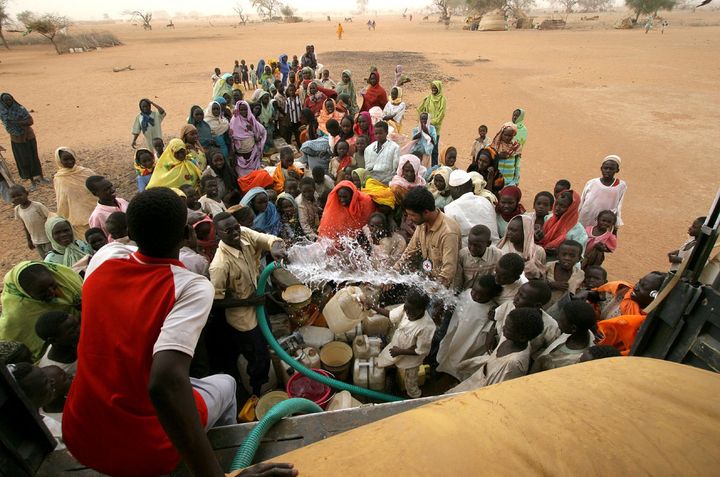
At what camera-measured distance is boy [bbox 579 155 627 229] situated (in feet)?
18.5

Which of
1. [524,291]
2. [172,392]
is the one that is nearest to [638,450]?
[172,392]

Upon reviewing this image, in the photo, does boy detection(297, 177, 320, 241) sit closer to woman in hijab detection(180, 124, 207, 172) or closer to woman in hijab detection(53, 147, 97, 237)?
woman in hijab detection(180, 124, 207, 172)

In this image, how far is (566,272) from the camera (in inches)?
166

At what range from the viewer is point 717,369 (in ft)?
4.84

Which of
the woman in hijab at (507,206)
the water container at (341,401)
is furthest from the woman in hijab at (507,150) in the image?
the water container at (341,401)

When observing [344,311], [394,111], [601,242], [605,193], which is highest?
[394,111]

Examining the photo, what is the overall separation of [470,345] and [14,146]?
11.1 meters

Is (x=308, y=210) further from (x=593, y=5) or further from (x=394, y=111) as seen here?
(x=593, y=5)

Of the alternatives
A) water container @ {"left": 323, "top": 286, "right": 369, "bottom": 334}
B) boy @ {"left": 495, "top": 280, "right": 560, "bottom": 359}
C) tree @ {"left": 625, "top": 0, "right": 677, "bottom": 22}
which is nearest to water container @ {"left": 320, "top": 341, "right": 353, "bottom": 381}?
water container @ {"left": 323, "top": 286, "right": 369, "bottom": 334}

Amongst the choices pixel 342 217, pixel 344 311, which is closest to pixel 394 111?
pixel 342 217

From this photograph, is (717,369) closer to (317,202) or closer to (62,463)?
(62,463)

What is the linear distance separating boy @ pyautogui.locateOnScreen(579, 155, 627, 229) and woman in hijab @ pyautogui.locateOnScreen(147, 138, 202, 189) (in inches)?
248

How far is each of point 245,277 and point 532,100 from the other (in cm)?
1736

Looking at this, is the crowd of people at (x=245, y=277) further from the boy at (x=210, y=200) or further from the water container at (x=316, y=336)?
the water container at (x=316, y=336)
